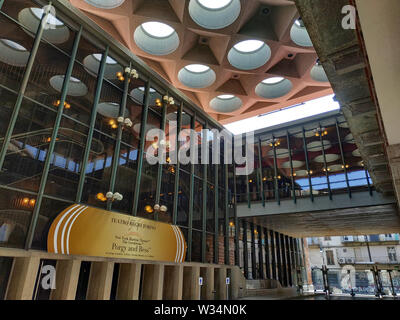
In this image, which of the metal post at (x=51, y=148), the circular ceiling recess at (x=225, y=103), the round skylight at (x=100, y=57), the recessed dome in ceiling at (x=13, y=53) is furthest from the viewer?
the circular ceiling recess at (x=225, y=103)

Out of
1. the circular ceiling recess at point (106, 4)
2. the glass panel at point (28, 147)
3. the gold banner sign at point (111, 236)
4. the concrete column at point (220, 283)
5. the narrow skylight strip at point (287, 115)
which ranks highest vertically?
the circular ceiling recess at point (106, 4)

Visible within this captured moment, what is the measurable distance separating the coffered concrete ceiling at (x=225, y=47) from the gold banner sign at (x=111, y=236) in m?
11.2

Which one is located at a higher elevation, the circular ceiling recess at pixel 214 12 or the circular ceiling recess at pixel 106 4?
the circular ceiling recess at pixel 214 12

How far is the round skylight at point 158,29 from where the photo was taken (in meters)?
17.0

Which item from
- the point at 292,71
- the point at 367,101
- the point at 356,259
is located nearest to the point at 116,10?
the point at 292,71

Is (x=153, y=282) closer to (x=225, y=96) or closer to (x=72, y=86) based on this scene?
(x=72, y=86)

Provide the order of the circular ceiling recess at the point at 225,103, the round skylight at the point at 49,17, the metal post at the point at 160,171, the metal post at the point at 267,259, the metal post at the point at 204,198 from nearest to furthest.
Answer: the round skylight at the point at 49,17, the metal post at the point at 160,171, the metal post at the point at 204,198, the metal post at the point at 267,259, the circular ceiling recess at the point at 225,103

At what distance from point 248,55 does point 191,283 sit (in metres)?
14.7

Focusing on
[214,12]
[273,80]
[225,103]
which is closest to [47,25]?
[214,12]

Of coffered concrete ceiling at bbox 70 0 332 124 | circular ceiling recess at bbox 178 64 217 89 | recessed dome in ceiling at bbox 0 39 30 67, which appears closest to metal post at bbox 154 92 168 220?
coffered concrete ceiling at bbox 70 0 332 124

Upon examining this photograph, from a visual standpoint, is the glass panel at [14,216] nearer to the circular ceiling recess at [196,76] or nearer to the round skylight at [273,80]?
the circular ceiling recess at [196,76]

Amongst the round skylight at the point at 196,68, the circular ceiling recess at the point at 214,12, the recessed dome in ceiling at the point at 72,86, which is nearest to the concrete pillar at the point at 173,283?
the recessed dome in ceiling at the point at 72,86

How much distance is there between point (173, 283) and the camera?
35.6 feet
